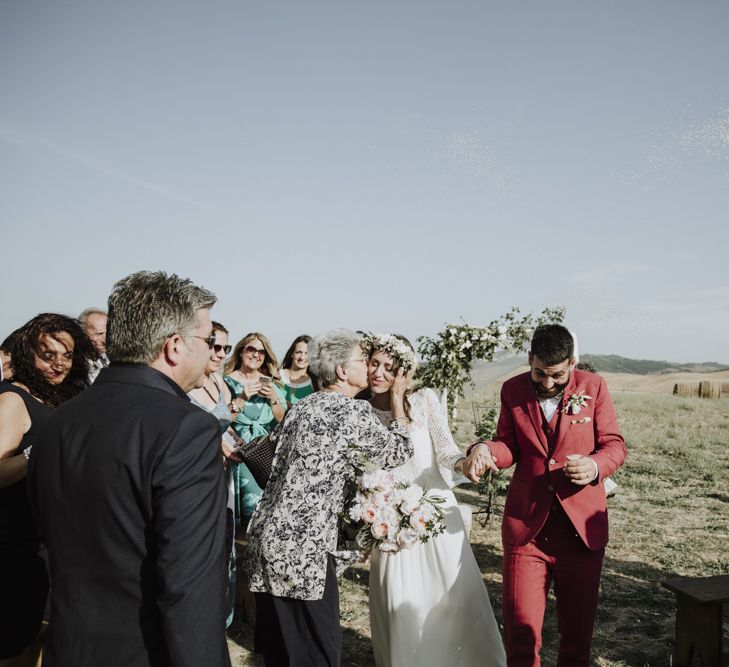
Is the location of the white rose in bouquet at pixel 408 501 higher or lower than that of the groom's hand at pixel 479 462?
lower

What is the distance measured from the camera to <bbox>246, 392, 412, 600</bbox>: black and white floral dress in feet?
10.6

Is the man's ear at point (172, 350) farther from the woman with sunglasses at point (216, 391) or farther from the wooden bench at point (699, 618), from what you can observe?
the wooden bench at point (699, 618)

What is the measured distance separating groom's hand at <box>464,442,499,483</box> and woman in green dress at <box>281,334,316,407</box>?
3715mm

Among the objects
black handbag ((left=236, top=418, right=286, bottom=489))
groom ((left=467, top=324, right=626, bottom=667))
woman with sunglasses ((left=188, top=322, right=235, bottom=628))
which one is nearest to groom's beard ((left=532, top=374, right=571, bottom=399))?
groom ((left=467, top=324, right=626, bottom=667))

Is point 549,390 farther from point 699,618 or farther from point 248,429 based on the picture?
point 248,429

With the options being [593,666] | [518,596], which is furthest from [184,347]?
[593,666]

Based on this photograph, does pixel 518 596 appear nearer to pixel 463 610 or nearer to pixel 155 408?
pixel 463 610

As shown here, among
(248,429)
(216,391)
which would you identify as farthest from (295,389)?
(216,391)

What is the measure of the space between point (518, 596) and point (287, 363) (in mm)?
4718

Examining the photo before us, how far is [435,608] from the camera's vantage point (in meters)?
4.52

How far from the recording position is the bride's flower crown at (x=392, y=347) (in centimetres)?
492

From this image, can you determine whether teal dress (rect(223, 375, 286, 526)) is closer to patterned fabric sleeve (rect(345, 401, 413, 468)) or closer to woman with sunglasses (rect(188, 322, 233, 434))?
woman with sunglasses (rect(188, 322, 233, 434))

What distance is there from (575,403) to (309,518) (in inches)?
76.1

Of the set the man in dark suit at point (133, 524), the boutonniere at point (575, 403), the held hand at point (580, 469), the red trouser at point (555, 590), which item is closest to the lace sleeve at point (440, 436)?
the red trouser at point (555, 590)
